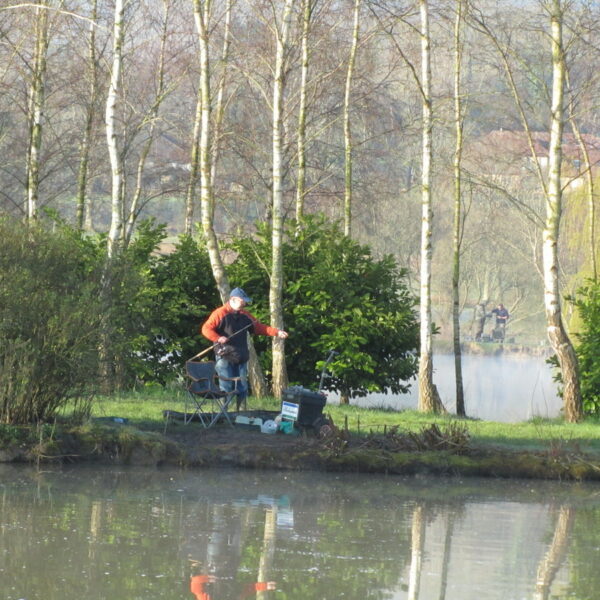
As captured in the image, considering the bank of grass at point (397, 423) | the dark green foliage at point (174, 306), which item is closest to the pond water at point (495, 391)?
the dark green foliage at point (174, 306)

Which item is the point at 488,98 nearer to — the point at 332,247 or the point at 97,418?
the point at 332,247

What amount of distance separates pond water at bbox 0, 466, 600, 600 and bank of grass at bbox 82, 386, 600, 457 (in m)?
1.41

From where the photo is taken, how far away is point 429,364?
Result: 21781mm

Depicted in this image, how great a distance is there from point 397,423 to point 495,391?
21.1 meters

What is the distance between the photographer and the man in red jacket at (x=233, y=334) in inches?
653

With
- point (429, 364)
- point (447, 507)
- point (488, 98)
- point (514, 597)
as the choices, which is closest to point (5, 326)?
point (447, 507)

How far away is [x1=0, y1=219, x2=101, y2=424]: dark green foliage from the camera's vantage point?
556 inches

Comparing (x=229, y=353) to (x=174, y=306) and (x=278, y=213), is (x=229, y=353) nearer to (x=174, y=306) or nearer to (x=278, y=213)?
(x=278, y=213)

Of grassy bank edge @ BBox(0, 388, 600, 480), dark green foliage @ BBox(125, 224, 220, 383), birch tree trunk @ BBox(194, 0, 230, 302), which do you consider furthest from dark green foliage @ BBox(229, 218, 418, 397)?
grassy bank edge @ BBox(0, 388, 600, 480)

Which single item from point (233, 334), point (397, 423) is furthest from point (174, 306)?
point (397, 423)

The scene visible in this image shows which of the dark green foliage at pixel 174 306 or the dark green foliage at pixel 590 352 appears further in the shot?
the dark green foliage at pixel 174 306

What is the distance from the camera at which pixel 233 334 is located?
54.6 feet

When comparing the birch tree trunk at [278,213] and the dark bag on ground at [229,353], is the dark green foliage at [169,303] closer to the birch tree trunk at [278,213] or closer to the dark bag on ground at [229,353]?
the birch tree trunk at [278,213]

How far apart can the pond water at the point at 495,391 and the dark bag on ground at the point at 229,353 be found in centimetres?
702
